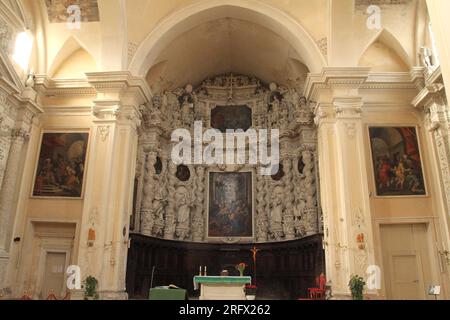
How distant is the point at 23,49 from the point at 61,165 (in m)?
4.31

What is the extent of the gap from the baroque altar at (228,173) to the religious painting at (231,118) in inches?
2.0

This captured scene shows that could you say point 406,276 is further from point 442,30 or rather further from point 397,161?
point 442,30

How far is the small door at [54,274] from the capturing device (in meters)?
12.4

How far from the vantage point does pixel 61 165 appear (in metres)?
13.3

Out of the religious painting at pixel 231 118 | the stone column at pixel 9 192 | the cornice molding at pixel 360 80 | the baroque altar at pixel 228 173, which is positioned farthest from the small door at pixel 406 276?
the stone column at pixel 9 192

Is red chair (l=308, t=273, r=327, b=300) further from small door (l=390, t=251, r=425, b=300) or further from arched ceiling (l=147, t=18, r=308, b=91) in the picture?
arched ceiling (l=147, t=18, r=308, b=91)

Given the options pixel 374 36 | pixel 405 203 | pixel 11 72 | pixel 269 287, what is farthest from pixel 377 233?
pixel 11 72

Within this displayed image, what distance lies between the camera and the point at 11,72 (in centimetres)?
1210

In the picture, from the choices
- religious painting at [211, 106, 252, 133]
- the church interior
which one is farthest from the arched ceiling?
religious painting at [211, 106, 252, 133]

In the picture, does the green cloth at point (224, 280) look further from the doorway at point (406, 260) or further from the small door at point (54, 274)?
the small door at point (54, 274)

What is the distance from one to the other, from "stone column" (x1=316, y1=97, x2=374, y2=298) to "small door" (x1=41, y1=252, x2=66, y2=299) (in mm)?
8847

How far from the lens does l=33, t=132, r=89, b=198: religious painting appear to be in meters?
13.0

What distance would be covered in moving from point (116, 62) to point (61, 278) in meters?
7.60

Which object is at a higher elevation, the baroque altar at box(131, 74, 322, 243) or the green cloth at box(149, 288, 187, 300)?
the baroque altar at box(131, 74, 322, 243)
